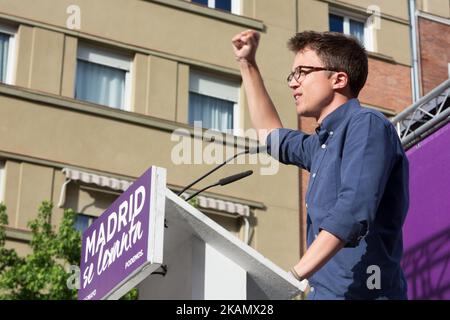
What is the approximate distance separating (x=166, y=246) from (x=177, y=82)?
15.3m

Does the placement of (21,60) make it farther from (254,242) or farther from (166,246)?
(166,246)

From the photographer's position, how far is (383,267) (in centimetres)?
356

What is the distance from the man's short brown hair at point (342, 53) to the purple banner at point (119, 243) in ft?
6.12

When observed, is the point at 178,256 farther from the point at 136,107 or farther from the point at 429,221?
the point at 136,107

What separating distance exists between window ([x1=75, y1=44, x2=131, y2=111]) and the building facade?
0.02 meters

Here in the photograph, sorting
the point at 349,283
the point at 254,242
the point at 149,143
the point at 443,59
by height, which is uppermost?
the point at 443,59

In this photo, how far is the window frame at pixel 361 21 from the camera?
79.4 feet

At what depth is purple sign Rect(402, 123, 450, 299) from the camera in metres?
12.7

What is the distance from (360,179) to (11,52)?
17.0 metres

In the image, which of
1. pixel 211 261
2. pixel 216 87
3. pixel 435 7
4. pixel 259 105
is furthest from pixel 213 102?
pixel 259 105

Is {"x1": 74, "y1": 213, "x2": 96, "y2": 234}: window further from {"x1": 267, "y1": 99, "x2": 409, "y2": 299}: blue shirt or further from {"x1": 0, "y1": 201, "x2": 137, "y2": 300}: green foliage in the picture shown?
{"x1": 267, "y1": 99, "x2": 409, "y2": 299}: blue shirt

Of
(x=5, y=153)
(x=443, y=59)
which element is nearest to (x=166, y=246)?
(x=5, y=153)

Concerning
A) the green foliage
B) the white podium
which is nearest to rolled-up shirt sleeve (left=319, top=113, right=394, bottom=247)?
the white podium

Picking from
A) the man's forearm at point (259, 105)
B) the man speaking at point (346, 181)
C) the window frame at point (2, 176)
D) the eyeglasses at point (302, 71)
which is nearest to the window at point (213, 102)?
the window frame at point (2, 176)
